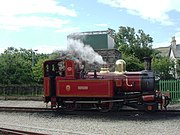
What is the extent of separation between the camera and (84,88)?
15039 millimetres

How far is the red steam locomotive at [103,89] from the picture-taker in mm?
14644

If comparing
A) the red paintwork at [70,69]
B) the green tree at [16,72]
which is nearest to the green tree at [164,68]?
the green tree at [16,72]

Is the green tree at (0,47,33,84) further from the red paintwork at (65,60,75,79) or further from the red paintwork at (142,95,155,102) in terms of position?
the red paintwork at (142,95,155,102)

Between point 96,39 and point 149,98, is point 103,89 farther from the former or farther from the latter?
point 96,39

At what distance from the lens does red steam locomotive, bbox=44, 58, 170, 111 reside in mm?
14644

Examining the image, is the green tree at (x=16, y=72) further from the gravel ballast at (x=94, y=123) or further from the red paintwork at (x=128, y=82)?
the red paintwork at (x=128, y=82)

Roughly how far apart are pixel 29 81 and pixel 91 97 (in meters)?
20.1

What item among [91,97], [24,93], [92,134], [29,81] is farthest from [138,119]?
[29,81]

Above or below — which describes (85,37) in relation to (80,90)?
above

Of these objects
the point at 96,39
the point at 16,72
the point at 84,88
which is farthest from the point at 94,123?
the point at 96,39

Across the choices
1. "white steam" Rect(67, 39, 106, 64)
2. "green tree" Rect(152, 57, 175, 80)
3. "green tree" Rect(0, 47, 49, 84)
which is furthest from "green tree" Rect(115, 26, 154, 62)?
"white steam" Rect(67, 39, 106, 64)

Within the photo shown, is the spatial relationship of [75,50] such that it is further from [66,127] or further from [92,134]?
[92,134]

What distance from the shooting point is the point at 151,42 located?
53250 millimetres

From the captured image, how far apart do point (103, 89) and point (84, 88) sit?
88cm
